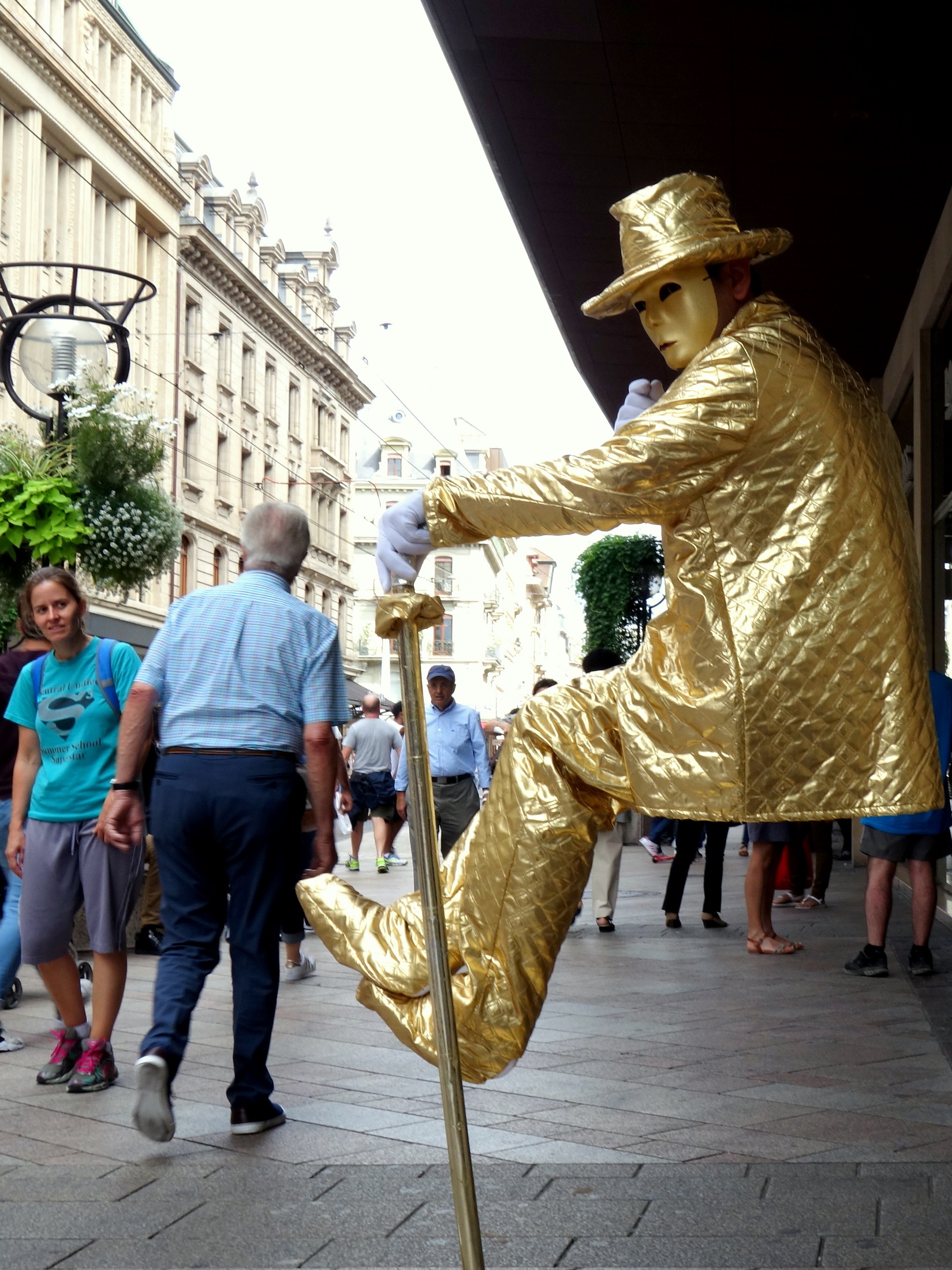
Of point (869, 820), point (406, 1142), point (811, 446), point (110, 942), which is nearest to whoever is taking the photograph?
point (811, 446)

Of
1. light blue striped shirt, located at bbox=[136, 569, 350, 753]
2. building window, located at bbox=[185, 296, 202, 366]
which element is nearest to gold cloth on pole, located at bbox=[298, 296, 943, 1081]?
light blue striped shirt, located at bbox=[136, 569, 350, 753]

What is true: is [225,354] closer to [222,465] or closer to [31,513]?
[222,465]

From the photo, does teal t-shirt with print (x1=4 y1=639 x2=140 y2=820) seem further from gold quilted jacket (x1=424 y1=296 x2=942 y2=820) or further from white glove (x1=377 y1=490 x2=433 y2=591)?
gold quilted jacket (x1=424 y1=296 x2=942 y2=820)

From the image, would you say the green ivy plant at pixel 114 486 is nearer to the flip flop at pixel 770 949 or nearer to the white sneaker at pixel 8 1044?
the white sneaker at pixel 8 1044

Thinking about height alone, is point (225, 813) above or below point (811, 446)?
below

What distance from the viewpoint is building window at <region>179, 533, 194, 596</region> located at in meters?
41.5

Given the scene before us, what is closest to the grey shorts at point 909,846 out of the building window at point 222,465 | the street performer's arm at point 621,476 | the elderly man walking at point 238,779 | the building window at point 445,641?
the elderly man walking at point 238,779

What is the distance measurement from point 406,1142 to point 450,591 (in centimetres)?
8486

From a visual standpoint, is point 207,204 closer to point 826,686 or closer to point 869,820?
point 869,820

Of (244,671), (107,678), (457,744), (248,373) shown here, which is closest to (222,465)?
(248,373)

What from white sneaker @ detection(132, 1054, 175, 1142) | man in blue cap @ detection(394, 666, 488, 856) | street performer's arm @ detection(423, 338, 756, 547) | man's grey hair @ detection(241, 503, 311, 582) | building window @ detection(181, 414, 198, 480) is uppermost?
building window @ detection(181, 414, 198, 480)

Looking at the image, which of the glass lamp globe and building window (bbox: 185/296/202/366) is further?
building window (bbox: 185/296/202/366)

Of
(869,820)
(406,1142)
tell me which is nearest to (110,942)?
(406,1142)

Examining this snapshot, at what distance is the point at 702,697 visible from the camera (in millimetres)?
2842
